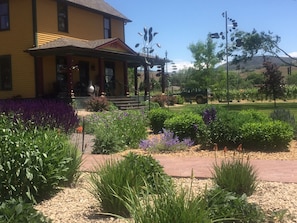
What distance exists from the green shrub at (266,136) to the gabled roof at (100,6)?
18644 millimetres

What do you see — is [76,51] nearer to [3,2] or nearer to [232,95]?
[3,2]

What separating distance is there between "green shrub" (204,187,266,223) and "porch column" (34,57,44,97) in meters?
20.9

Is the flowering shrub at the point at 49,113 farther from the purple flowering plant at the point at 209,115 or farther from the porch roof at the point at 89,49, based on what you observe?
the porch roof at the point at 89,49

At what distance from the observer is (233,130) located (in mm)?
10297

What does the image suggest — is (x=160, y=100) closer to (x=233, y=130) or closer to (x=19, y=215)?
(x=233, y=130)

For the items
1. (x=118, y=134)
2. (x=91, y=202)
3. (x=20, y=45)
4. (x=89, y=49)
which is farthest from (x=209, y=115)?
(x=20, y=45)

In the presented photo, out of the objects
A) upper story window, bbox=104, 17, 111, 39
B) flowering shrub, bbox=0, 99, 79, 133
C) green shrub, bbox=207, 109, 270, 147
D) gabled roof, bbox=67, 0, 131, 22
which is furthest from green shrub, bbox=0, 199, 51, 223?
upper story window, bbox=104, 17, 111, 39

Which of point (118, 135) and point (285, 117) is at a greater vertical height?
point (285, 117)

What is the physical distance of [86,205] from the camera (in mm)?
5605

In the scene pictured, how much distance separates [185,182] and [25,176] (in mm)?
2561

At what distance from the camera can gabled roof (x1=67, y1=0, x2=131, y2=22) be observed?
2746cm

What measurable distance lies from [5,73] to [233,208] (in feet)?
77.6

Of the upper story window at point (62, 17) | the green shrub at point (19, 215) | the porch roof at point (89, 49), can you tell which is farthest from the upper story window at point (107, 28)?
the green shrub at point (19, 215)

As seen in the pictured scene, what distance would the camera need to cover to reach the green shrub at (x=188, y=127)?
434 inches
